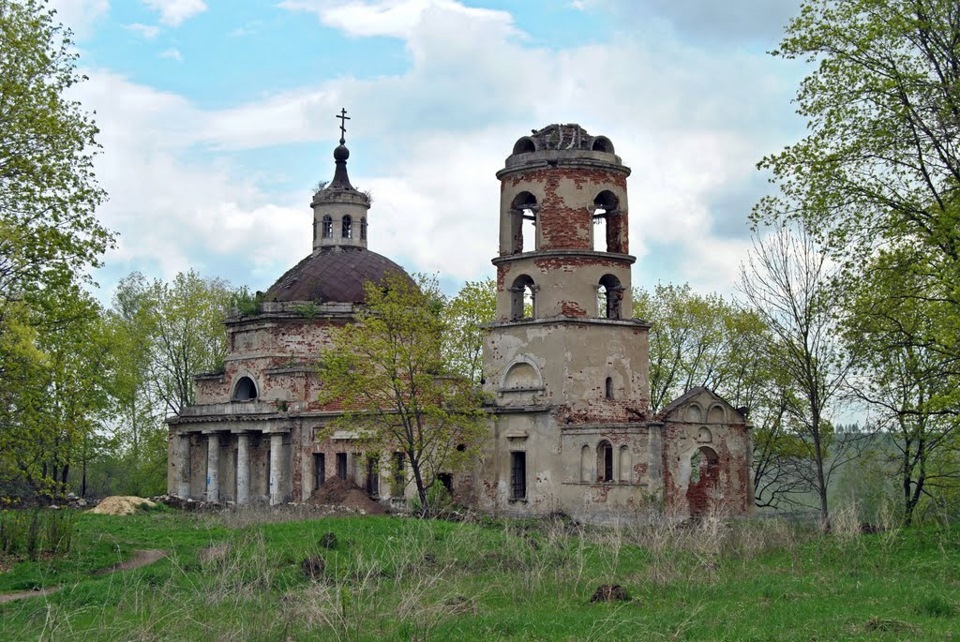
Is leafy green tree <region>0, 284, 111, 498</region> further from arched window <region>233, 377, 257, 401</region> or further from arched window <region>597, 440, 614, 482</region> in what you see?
arched window <region>233, 377, 257, 401</region>

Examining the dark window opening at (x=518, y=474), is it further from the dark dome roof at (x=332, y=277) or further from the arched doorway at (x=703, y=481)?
the dark dome roof at (x=332, y=277)

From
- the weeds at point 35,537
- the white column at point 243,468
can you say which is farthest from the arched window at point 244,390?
the weeds at point 35,537

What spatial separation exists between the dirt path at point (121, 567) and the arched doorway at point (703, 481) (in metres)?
13.7

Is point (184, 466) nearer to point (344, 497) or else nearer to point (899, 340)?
point (344, 497)

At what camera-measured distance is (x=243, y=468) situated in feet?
131

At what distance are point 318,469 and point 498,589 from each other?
22685 millimetres

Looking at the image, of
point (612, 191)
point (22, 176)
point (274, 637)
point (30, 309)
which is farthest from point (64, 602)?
point (612, 191)

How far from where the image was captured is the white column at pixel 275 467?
38.3m

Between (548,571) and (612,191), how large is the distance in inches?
660

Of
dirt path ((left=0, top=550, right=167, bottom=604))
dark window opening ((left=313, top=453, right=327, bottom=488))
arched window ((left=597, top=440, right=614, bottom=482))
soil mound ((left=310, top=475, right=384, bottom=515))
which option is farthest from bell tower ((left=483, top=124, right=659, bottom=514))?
dirt path ((left=0, top=550, right=167, bottom=604))

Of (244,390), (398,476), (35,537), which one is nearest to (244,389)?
(244,390)

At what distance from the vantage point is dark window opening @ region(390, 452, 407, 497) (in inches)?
1335

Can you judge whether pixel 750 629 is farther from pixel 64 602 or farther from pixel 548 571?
pixel 64 602

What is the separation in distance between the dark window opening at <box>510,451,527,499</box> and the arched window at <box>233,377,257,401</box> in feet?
40.5
